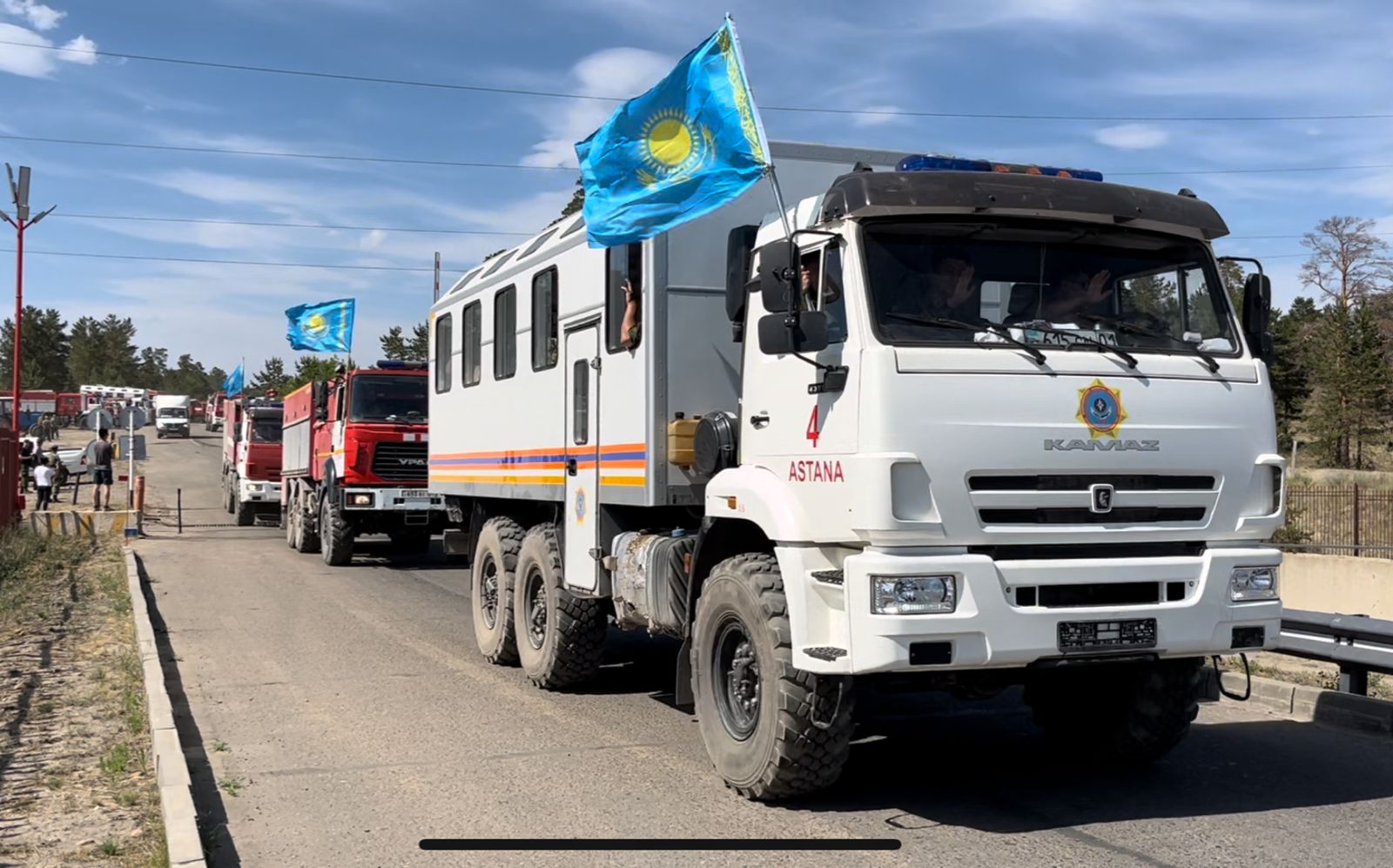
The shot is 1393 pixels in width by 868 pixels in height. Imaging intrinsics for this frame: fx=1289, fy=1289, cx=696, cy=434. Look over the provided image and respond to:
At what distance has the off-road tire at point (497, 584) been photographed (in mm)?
10562

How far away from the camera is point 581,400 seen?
8.97 metres

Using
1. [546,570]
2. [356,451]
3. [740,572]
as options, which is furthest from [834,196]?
[356,451]

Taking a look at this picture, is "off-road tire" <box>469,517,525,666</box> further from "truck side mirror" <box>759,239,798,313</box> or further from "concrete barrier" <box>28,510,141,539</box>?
"concrete barrier" <box>28,510,141,539</box>

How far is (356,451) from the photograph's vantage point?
19672 millimetres

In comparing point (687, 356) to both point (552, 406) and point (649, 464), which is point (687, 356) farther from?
point (552, 406)

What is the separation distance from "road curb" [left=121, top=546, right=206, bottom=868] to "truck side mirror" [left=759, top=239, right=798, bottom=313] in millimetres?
3366

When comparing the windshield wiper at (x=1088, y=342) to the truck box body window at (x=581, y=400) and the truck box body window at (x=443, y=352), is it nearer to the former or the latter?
the truck box body window at (x=581, y=400)

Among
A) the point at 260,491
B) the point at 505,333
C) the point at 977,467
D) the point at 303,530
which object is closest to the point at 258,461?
the point at 260,491

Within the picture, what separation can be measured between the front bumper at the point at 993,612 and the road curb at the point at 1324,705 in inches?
62.6

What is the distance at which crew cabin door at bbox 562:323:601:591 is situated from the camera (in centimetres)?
863

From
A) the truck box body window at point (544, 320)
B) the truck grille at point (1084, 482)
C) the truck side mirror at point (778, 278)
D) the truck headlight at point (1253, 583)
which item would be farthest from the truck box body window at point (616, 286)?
the truck headlight at point (1253, 583)

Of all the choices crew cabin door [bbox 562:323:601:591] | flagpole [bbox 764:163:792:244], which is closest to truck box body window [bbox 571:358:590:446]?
crew cabin door [bbox 562:323:601:591]

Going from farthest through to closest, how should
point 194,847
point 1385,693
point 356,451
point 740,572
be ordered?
point 356,451, point 1385,693, point 740,572, point 194,847

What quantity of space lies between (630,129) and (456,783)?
12.6ft
